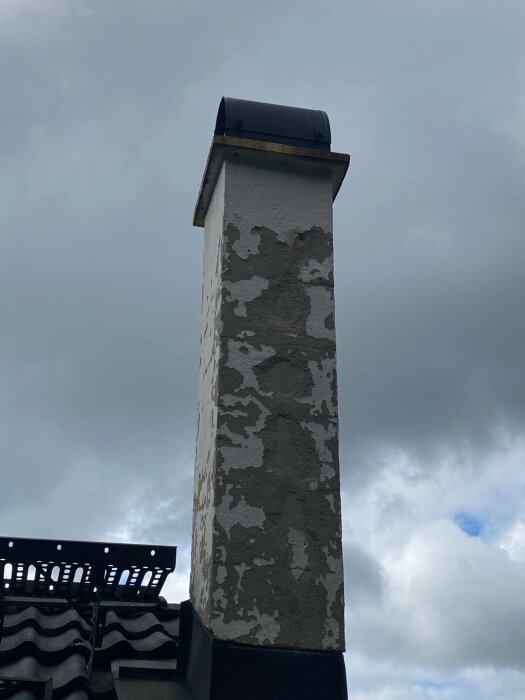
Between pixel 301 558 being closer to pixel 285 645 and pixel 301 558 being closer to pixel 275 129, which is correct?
pixel 285 645

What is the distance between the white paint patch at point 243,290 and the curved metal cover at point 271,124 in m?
1.01

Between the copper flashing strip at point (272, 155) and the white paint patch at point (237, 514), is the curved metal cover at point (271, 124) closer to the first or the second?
the copper flashing strip at point (272, 155)

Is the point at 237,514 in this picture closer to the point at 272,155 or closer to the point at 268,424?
the point at 268,424

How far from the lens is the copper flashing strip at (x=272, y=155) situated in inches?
175

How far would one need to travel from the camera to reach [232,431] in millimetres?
3764

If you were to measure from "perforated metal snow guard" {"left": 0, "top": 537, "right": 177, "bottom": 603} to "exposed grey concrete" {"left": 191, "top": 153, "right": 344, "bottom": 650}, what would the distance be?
1.39ft

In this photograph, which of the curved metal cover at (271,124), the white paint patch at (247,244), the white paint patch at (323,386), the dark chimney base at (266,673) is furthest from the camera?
the curved metal cover at (271,124)

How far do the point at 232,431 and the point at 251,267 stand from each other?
3.03 feet

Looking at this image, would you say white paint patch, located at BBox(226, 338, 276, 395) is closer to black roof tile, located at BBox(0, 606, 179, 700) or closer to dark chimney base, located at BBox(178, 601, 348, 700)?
dark chimney base, located at BBox(178, 601, 348, 700)

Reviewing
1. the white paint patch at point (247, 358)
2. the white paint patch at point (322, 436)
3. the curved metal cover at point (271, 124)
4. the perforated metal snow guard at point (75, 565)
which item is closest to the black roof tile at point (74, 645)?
the perforated metal snow guard at point (75, 565)

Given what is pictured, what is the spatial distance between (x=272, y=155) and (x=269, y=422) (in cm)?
162

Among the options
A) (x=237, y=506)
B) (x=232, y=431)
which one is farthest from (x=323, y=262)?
(x=237, y=506)

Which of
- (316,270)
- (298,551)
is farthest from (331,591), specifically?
(316,270)

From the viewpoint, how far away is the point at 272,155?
14.8ft
